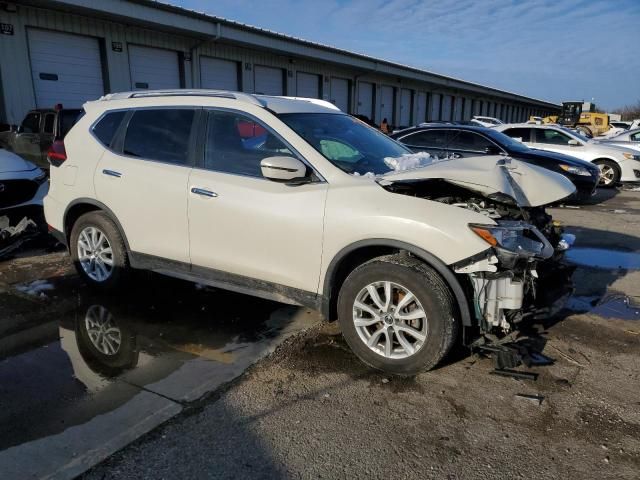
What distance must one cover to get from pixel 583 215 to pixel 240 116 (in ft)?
25.9

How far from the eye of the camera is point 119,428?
112 inches

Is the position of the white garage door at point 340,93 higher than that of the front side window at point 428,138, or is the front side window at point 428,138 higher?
the white garage door at point 340,93

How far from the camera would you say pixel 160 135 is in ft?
14.7

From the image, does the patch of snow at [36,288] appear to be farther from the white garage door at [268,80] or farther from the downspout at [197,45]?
the white garage door at [268,80]

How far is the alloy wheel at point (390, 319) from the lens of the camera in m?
3.34

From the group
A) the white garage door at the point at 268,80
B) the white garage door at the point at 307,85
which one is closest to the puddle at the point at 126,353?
the white garage door at the point at 268,80

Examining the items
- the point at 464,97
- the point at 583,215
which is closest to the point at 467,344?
the point at 583,215

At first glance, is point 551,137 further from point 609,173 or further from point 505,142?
point 505,142

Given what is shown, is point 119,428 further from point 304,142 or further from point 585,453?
point 585,453

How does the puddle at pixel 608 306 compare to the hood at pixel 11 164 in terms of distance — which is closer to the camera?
the puddle at pixel 608 306

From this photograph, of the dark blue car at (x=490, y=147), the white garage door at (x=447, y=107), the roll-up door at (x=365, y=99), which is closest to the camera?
the dark blue car at (x=490, y=147)

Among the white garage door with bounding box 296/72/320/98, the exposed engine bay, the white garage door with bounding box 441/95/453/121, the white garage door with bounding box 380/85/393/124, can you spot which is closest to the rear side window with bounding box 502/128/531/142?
the exposed engine bay

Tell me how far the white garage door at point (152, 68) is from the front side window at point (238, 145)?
1320cm

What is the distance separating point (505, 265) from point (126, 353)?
2.82 metres
